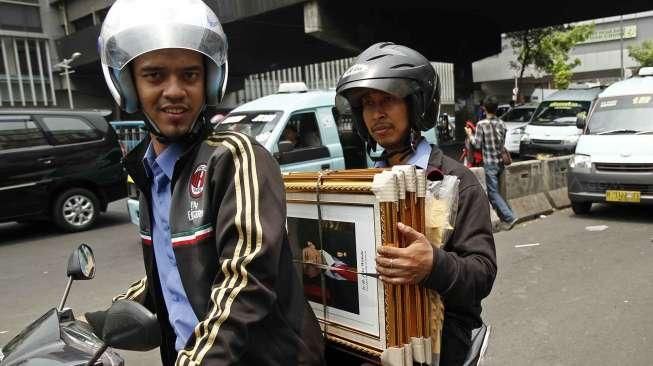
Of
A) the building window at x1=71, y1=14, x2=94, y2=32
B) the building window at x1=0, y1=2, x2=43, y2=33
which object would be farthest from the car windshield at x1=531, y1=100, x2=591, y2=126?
the building window at x1=0, y1=2, x2=43, y2=33

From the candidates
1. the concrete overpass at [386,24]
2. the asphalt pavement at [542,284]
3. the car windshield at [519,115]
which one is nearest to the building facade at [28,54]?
the concrete overpass at [386,24]

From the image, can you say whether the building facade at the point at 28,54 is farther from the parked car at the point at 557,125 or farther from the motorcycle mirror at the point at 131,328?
the motorcycle mirror at the point at 131,328

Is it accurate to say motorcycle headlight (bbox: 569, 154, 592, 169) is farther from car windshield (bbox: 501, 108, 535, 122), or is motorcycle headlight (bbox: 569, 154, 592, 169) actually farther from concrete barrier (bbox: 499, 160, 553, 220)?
car windshield (bbox: 501, 108, 535, 122)

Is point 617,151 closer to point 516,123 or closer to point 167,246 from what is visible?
point 167,246

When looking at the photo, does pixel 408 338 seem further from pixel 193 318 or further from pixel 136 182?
pixel 136 182

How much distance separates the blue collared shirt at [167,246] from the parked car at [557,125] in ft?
44.6

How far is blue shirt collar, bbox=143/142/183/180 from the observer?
55.7 inches

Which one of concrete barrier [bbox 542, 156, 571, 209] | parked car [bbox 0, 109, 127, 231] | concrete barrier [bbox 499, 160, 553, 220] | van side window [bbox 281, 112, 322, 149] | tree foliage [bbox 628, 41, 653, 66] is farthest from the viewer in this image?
tree foliage [bbox 628, 41, 653, 66]

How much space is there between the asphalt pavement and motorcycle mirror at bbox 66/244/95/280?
214 cm

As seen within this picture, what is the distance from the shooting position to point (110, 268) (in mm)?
6230

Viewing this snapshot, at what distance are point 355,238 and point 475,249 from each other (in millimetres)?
376

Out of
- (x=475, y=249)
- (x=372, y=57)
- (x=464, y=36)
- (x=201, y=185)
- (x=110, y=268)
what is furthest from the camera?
(x=464, y=36)

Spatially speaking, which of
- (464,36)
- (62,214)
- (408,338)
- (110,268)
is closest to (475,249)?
(408,338)

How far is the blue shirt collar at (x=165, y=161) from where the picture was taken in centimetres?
142
